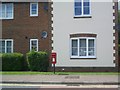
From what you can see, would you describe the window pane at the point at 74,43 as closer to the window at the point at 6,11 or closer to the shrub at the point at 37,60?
the shrub at the point at 37,60

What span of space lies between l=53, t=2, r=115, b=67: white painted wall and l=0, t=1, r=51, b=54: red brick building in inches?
48.5

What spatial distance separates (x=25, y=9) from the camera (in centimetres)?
2728

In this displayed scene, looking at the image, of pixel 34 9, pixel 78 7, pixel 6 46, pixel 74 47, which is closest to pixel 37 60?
pixel 74 47

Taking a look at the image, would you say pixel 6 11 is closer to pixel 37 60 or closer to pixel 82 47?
pixel 37 60

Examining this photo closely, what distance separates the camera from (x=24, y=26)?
27141mm

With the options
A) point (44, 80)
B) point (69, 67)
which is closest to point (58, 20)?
point (69, 67)

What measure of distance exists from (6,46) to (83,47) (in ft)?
21.1

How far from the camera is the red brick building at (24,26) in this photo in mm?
26703

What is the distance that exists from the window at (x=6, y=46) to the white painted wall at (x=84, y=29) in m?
4.12

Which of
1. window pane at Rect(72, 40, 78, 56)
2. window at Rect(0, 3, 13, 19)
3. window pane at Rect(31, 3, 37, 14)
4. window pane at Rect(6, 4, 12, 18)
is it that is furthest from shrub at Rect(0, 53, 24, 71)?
window pane at Rect(72, 40, 78, 56)

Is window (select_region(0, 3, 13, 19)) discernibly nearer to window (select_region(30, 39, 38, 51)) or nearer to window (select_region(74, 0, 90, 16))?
window (select_region(30, 39, 38, 51))

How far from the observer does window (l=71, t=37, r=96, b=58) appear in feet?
82.8

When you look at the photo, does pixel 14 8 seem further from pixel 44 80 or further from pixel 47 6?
pixel 44 80

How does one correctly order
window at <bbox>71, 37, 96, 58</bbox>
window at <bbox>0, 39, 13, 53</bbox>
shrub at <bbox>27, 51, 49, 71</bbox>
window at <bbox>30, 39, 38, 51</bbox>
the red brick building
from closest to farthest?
window at <bbox>71, 37, 96, 58</bbox> < shrub at <bbox>27, 51, 49, 71</bbox> < the red brick building < window at <bbox>30, 39, 38, 51</bbox> < window at <bbox>0, 39, 13, 53</bbox>
